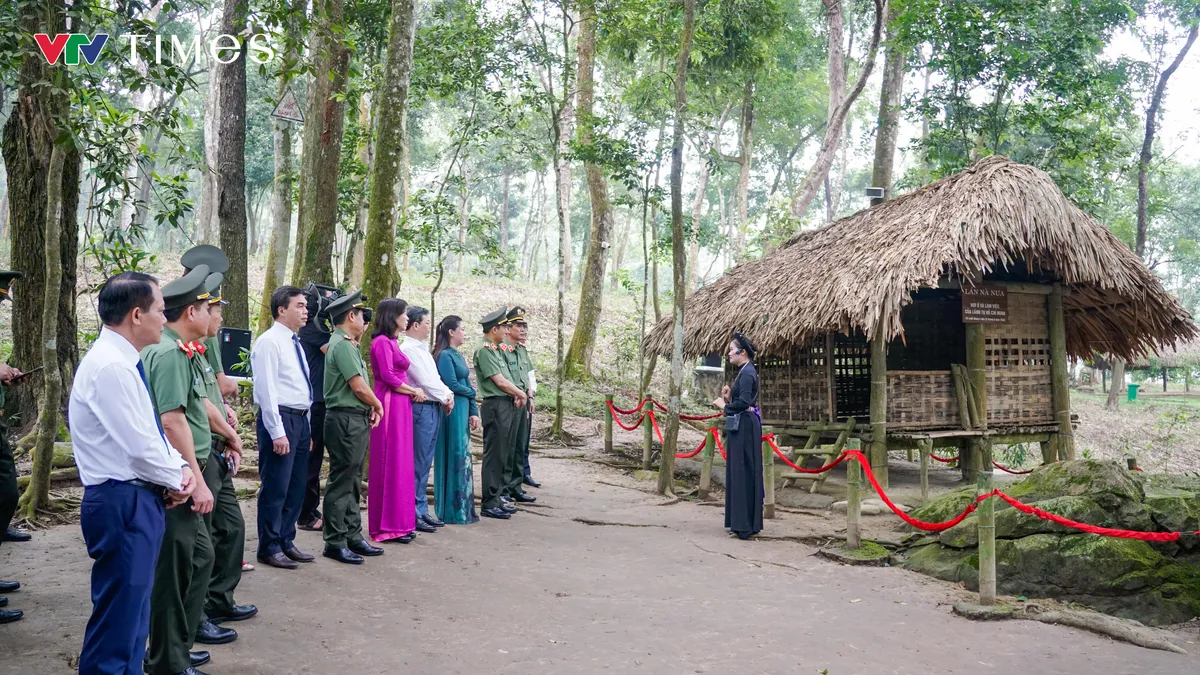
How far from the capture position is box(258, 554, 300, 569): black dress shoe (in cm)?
516

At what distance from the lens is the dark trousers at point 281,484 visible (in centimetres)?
490

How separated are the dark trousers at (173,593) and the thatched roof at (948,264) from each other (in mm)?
6893

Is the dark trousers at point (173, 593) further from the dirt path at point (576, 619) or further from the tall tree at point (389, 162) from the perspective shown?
the tall tree at point (389, 162)

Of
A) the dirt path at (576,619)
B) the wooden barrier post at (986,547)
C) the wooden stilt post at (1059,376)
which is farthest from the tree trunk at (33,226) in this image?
the wooden stilt post at (1059,376)

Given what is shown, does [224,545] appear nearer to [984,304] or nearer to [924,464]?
[924,464]

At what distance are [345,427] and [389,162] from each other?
3.19 m

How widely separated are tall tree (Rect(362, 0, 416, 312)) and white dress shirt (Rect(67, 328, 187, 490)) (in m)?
4.72

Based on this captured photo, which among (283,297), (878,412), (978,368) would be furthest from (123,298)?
(978,368)

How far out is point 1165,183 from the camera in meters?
32.3

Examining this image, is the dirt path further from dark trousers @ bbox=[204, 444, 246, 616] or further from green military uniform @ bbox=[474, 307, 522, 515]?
green military uniform @ bbox=[474, 307, 522, 515]

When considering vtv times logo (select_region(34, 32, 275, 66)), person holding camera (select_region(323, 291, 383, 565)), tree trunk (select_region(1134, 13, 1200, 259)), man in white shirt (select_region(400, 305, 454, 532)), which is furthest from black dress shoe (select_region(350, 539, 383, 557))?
tree trunk (select_region(1134, 13, 1200, 259))

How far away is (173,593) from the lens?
10.7 ft

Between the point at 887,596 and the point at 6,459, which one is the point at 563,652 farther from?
the point at 6,459

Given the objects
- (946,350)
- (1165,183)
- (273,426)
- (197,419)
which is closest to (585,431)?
(946,350)
